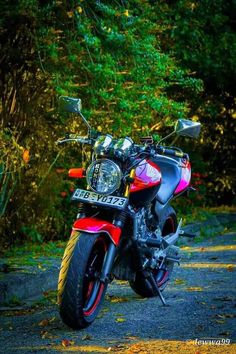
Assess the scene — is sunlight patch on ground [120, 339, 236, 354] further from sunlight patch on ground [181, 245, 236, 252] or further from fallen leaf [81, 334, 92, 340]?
sunlight patch on ground [181, 245, 236, 252]

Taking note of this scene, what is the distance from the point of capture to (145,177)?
24.0 feet

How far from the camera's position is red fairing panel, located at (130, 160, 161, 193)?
23.7 ft

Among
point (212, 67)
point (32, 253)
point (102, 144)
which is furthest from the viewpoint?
point (212, 67)

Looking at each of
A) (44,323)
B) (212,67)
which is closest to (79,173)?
(44,323)

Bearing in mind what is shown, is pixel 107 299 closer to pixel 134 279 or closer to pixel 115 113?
pixel 134 279

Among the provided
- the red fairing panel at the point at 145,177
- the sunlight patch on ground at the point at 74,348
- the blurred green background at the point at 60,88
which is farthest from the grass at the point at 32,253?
the sunlight patch on ground at the point at 74,348

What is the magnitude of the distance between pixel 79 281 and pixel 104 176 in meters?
0.93

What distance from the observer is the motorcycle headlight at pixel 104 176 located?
6.90 metres

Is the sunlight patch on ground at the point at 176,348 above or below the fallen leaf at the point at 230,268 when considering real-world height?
above

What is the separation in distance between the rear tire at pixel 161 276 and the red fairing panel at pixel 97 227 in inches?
35.2

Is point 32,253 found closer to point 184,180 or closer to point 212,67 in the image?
point 184,180

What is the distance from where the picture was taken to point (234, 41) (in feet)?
52.7

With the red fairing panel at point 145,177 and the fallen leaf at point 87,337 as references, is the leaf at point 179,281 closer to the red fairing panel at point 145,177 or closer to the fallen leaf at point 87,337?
the red fairing panel at point 145,177

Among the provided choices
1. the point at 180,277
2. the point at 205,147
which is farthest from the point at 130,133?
the point at 205,147
